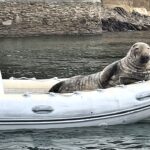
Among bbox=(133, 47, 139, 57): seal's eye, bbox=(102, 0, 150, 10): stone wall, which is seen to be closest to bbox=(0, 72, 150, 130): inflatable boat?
bbox=(133, 47, 139, 57): seal's eye

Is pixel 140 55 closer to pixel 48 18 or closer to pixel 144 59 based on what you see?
pixel 144 59

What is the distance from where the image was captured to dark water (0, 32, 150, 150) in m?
9.38

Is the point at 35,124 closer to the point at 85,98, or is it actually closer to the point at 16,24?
the point at 85,98

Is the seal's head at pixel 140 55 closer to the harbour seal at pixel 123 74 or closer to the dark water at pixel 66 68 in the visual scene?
the harbour seal at pixel 123 74

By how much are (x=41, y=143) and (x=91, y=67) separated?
10.2 metres

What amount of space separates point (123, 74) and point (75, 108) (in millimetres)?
1208

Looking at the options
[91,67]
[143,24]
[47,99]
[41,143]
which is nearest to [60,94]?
[47,99]

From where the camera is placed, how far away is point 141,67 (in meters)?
10.6

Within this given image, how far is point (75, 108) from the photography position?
996cm

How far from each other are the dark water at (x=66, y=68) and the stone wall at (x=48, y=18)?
2.58m

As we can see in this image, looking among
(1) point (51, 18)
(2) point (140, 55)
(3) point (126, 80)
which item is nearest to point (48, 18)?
(1) point (51, 18)

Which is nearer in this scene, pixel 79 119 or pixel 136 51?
pixel 79 119

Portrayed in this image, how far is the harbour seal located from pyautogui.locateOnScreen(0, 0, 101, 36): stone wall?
895 inches

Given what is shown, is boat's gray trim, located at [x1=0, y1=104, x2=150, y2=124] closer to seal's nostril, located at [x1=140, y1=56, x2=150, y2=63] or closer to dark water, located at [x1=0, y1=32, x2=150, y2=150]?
dark water, located at [x1=0, y1=32, x2=150, y2=150]
